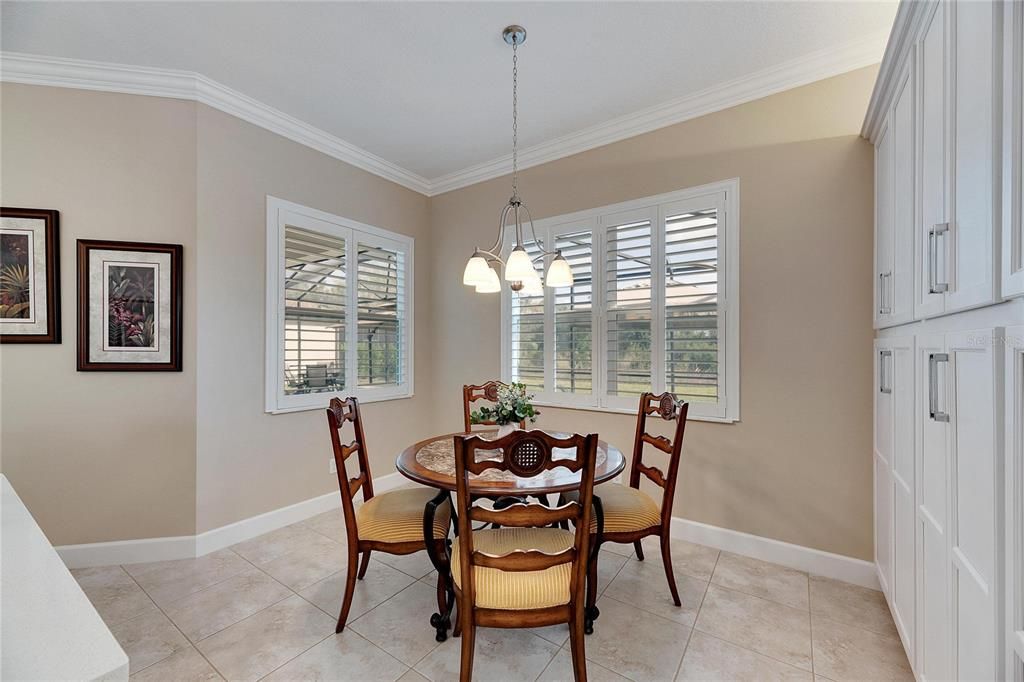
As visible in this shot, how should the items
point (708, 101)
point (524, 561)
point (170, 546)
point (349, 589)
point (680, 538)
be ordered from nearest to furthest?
point (524, 561) → point (349, 589) → point (170, 546) → point (708, 101) → point (680, 538)

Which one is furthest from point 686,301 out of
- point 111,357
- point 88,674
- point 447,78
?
point 111,357

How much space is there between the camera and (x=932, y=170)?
142cm

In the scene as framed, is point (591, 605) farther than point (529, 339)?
No

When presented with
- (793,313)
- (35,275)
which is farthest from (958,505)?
(35,275)

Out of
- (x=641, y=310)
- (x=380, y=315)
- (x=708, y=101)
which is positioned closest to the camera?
(x=708, y=101)

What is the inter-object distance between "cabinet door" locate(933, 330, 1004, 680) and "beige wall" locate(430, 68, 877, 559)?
48.5 inches

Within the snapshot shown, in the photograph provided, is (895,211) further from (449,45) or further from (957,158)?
(449,45)

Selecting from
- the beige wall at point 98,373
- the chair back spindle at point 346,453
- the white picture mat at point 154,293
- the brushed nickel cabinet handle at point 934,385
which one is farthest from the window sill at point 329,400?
the brushed nickel cabinet handle at point 934,385

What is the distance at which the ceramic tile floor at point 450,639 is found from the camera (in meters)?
1.74

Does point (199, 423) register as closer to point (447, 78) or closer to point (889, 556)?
point (447, 78)

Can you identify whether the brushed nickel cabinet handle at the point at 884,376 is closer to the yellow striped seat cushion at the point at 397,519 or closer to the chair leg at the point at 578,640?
the chair leg at the point at 578,640

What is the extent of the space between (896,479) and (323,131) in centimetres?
402

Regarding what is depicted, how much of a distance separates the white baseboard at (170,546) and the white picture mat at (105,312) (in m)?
1.09

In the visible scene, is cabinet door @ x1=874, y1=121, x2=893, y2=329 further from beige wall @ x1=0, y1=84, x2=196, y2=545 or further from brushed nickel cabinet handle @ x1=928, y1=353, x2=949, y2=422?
beige wall @ x1=0, y1=84, x2=196, y2=545
